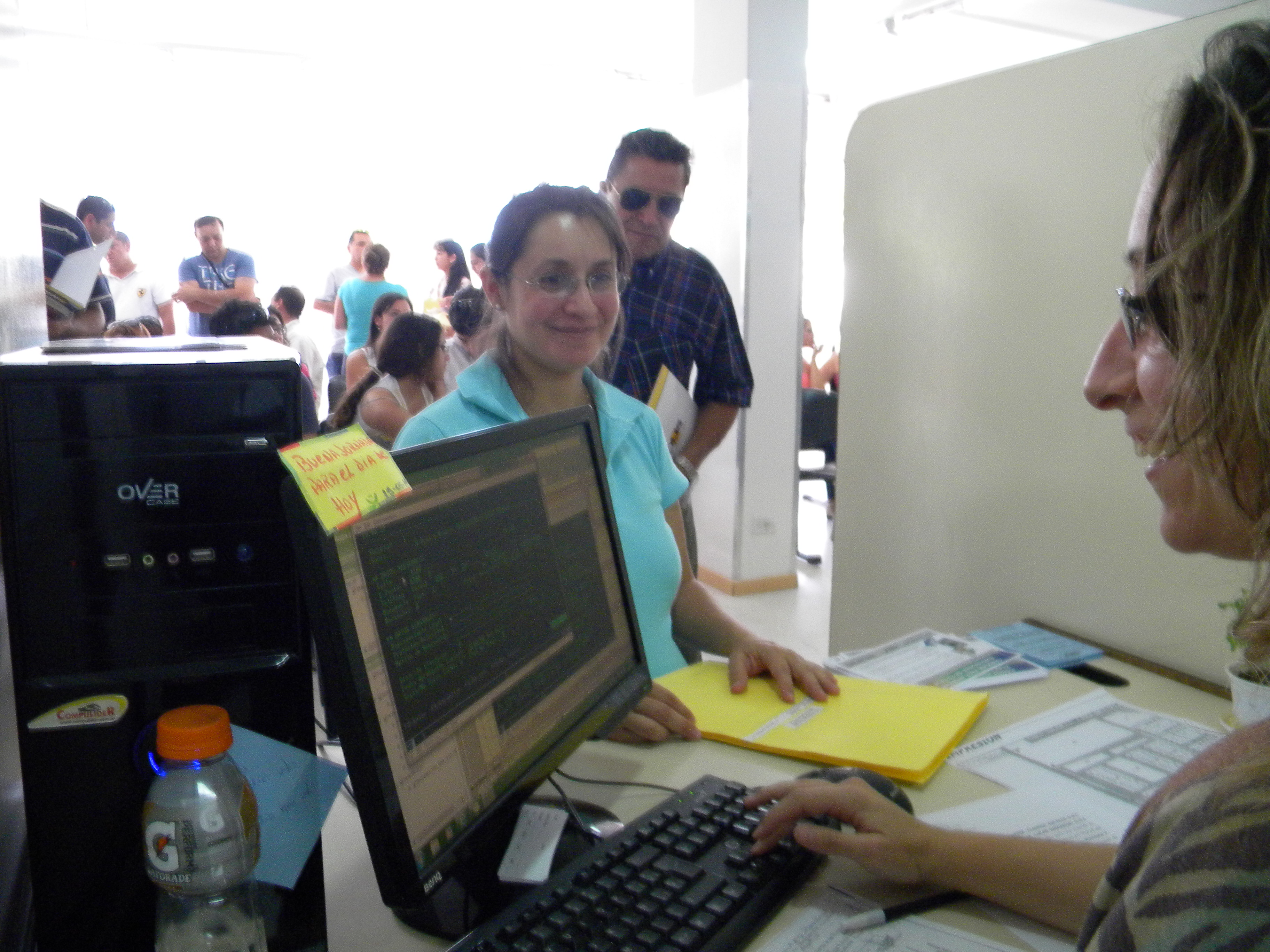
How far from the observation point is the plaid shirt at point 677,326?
2.34m

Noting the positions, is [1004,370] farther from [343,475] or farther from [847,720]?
[343,475]

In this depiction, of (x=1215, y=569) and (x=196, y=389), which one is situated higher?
(x=196, y=389)

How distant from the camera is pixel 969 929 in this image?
0.76m

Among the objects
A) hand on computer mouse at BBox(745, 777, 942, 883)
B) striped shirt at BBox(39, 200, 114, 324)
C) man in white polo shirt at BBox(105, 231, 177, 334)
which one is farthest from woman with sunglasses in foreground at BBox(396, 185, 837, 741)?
man in white polo shirt at BBox(105, 231, 177, 334)

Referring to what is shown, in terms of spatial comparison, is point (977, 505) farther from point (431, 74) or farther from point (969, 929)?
point (431, 74)

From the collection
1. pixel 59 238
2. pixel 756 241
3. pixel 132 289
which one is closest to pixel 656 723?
pixel 59 238

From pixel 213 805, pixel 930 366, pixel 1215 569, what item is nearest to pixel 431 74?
pixel 930 366

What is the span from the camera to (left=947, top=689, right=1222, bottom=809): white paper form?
102cm

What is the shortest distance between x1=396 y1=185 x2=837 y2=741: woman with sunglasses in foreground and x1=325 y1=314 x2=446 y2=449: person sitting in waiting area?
1353mm

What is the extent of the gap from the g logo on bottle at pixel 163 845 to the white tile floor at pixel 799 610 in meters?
2.56

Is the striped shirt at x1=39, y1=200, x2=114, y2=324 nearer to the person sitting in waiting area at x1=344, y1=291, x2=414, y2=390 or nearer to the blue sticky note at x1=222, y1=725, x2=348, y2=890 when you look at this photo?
the blue sticky note at x1=222, y1=725, x2=348, y2=890

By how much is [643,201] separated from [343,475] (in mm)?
1817

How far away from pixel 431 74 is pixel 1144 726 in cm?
677

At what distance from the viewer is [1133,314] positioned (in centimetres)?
69
